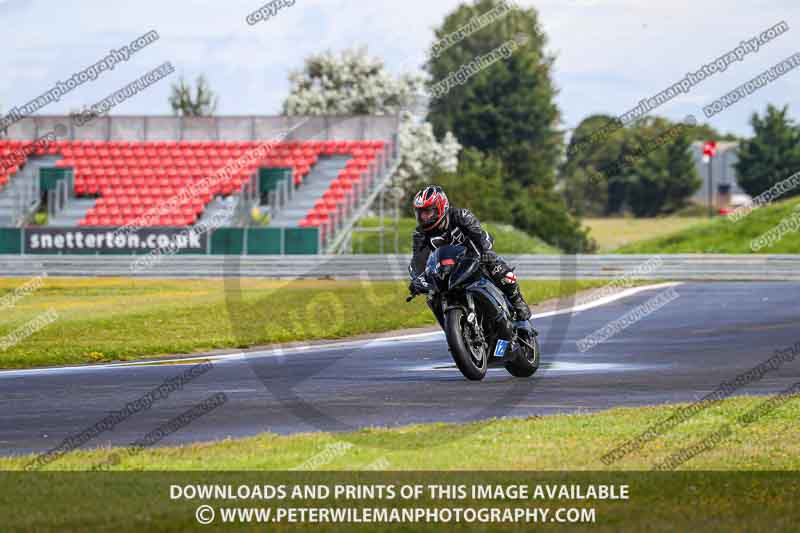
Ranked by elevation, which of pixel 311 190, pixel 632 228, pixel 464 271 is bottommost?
pixel 632 228

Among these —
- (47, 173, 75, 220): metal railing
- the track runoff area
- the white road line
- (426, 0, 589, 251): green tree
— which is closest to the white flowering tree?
(426, 0, 589, 251): green tree

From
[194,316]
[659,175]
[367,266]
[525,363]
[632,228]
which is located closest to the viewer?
[525,363]

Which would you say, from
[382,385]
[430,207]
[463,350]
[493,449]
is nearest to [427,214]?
[430,207]

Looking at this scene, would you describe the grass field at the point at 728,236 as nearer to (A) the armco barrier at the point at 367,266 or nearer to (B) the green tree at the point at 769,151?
(A) the armco barrier at the point at 367,266

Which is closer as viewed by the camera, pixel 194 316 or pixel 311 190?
pixel 194 316

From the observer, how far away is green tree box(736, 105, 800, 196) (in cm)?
10106

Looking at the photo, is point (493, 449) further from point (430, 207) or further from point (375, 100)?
point (375, 100)

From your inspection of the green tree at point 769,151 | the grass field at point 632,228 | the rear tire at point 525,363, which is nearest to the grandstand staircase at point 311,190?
the rear tire at point 525,363

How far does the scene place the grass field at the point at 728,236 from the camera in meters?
46.6

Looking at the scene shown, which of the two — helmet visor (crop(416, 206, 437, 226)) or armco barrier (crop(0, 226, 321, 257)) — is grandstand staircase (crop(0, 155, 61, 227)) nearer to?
armco barrier (crop(0, 226, 321, 257))

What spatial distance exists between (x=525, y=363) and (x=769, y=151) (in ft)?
298

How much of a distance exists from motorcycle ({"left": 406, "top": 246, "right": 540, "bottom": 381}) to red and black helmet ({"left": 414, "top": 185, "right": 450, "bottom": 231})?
0.87 feet

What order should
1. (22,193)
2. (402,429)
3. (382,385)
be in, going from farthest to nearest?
(22,193)
(382,385)
(402,429)

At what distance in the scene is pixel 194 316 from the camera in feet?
82.5
